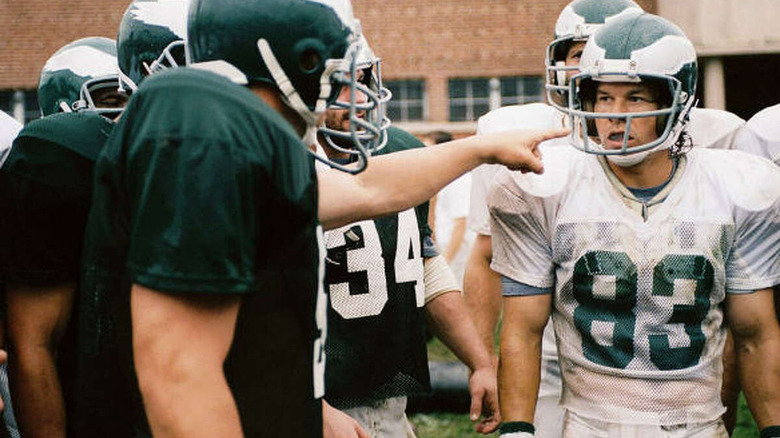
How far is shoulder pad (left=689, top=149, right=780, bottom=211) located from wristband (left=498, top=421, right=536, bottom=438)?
92 centimetres

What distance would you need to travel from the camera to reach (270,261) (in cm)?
174

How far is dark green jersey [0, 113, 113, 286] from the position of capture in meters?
2.35

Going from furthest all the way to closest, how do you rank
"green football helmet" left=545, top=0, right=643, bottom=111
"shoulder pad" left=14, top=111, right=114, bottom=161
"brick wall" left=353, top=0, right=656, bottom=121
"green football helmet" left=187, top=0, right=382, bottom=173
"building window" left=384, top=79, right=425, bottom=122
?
"building window" left=384, top=79, right=425, bottom=122
"brick wall" left=353, top=0, right=656, bottom=121
"green football helmet" left=545, top=0, right=643, bottom=111
"shoulder pad" left=14, top=111, right=114, bottom=161
"green football helmet" left=187, top=0, right=382, bottom=173

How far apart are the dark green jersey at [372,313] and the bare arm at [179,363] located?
1.39 m

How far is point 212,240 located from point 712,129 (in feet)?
9.09

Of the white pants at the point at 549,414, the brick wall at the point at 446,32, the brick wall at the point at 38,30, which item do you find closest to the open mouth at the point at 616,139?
the white pants at the point at 549,414

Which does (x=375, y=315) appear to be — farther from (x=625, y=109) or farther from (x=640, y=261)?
(x=625, y=109)

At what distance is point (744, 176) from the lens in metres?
3.06

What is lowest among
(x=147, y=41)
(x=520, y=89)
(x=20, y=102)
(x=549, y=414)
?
(x=520, y=89)

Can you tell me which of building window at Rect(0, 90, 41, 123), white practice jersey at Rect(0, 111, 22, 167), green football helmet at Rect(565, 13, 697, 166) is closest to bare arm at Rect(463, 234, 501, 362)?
green football helmet at Rect(565, 13, 697, 166)

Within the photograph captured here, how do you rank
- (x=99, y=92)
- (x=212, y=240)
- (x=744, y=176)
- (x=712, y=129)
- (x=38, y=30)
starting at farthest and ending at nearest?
1. (x=38, y=30)
2. (x=712, y=129)
3. (x=99, y=92)
4. (x=744, y=176)
5. (x=212, y=240)

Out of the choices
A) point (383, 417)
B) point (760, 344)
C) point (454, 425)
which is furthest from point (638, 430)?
point (454, 425)

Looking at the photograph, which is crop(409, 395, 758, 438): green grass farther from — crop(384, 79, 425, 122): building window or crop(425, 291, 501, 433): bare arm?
crop(384, 79, 425, 122): building window

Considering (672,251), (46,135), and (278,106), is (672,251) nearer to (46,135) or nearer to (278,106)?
(278,106)
